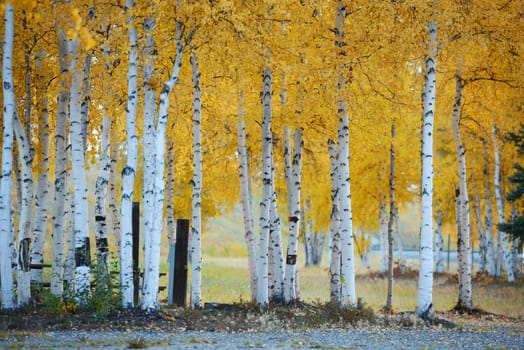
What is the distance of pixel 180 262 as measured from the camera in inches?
635

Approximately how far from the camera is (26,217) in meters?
13.9

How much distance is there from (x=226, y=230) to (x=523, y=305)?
276 feet

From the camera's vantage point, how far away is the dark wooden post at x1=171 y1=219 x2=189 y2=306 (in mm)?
16031

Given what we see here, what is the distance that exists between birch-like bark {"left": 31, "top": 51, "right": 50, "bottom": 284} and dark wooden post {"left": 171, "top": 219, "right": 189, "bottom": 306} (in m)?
3.12

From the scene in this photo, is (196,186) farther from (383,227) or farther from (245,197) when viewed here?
(383,227)

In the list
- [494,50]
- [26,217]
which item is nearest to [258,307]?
[26,217]

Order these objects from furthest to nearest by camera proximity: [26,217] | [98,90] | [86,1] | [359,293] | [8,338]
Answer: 1. [359,293]
2. [98,90]
3. [26,217]
4. [86,1]
5. [8,338]

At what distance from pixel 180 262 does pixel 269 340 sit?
6.12 meters

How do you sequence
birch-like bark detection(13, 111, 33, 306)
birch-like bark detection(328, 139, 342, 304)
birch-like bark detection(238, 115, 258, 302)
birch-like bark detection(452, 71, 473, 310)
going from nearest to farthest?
1. birch-like bark detection(13, 111, 33, 306)
2. birch-like bark detection(328, 139, 342, 304)
3. birch-like bark detection(238, 115, 258, 302)
4. birch-like bark detection(452, 71, 473, 310)

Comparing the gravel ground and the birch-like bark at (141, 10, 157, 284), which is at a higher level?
the birch-like bark at (141, 10, 157, 284)

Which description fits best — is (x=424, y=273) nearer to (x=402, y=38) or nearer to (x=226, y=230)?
(x=402, y=38)

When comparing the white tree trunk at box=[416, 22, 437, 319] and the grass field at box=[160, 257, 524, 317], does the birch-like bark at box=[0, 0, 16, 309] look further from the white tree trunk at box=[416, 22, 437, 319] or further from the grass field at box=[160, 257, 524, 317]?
the grass field at box=[160, 257, 524, 317]

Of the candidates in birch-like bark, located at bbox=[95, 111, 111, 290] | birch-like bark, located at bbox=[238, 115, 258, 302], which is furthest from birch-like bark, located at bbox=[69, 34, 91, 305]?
birch-like bark, located at bbox=[238, 115, 258, 302]

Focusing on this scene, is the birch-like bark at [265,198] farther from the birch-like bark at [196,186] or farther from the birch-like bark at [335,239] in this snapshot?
the birch-like bark at [335,239]
